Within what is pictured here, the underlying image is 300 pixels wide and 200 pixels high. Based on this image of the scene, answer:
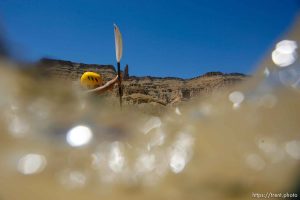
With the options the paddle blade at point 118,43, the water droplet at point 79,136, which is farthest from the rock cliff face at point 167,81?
the water droplet at point 79,136

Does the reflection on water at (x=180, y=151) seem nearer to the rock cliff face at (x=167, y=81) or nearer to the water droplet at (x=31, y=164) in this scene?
the water droplet at (x=31, y=164)

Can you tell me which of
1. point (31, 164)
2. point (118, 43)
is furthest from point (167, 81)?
point (31, 164)

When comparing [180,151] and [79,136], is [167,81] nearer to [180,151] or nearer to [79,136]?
[79,136]

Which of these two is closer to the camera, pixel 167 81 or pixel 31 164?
pixel 31 164

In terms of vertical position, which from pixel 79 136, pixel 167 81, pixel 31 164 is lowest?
pixel 31 164

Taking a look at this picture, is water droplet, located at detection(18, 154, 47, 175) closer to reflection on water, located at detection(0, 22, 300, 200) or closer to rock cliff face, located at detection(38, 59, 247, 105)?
reflection on water, located at detection(0, 22, 300, 200)

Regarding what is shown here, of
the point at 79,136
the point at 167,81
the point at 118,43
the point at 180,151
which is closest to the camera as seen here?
the point at 180,151

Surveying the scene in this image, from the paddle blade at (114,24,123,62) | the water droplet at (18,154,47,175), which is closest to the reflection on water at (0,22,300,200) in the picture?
the water droplet at (18,154,47,175)

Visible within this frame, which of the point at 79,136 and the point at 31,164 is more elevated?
the point at 79,136

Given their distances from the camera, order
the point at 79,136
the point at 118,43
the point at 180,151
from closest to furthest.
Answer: the point at 180,151 < the point at 79,136 < the point at 118,43

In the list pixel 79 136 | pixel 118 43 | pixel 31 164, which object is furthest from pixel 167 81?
pixel 31 164
